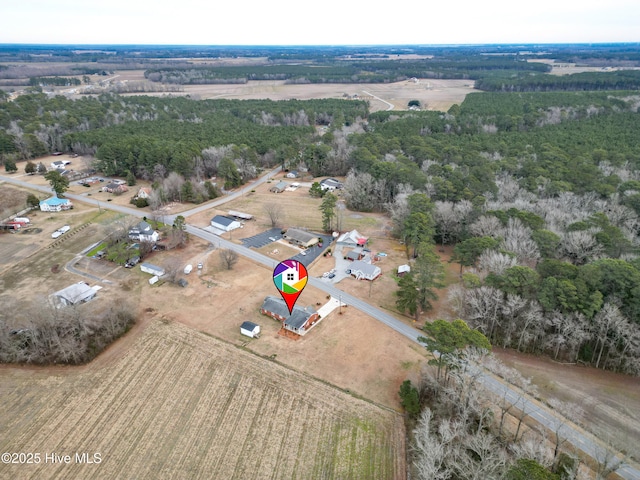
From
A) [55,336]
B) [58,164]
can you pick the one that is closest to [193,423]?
[55,336]

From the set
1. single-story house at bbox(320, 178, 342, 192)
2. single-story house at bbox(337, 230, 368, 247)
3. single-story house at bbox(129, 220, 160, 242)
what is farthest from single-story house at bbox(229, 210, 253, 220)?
single-story house at bbox(320, 178, 342, 192)

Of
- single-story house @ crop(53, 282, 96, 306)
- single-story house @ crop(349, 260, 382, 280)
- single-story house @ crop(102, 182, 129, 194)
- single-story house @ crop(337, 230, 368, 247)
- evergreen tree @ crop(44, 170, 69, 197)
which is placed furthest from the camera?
single-story house @ crop(102, 182, 129, 194)

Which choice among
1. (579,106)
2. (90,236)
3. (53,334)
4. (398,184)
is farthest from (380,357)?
(579,106)

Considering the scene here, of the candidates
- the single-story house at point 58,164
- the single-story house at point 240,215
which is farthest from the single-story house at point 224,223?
the single-story house at point 58,164

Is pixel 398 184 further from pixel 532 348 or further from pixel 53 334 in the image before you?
pixel 53 334

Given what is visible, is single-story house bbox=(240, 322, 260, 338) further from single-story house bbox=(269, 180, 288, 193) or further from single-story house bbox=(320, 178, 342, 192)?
single-story house bbox=(320, 178, 342, 192)

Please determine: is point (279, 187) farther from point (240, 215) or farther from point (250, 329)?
point (250, 329)
